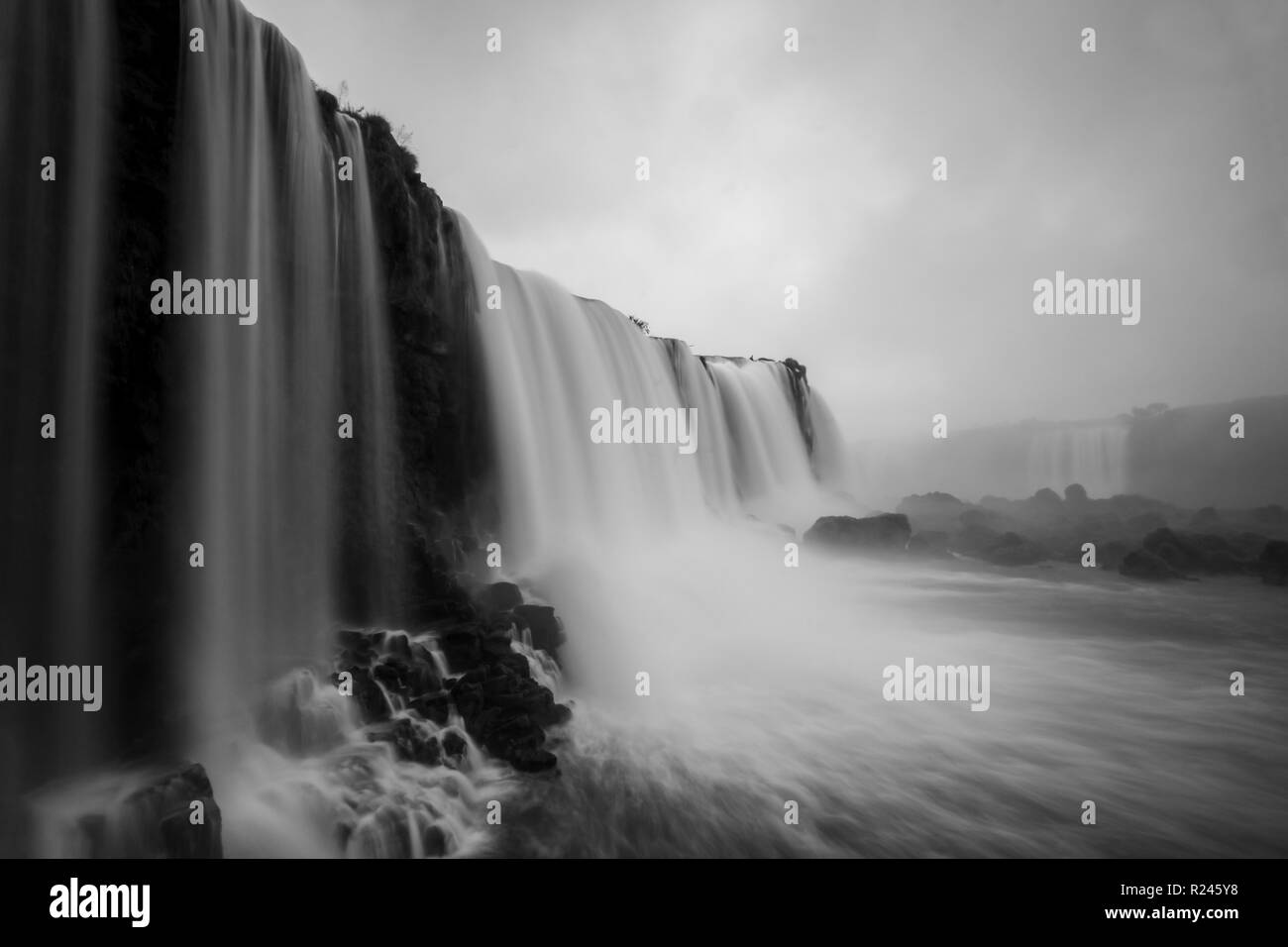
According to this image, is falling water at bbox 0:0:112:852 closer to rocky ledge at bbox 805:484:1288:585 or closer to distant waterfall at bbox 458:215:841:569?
distant waterfall at bbox 458:215:841:569

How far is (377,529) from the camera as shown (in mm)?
6637

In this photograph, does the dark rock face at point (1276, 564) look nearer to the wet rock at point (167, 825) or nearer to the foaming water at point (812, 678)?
the foaming water at point (812, 678)

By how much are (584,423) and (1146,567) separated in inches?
608

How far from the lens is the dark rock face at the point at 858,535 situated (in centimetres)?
1585

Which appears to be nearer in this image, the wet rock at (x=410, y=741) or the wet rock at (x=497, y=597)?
the wet rock at (x=410, y=741)

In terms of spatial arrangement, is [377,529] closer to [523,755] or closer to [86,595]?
[86,595]

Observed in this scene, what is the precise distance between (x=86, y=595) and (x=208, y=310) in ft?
9.39

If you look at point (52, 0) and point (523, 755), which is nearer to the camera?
point (52, 0)

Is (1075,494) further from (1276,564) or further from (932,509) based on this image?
(1276,564)

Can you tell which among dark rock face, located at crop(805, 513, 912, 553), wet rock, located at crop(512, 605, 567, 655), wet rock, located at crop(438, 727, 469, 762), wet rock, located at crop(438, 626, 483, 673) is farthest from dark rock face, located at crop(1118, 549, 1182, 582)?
wet rock, located at crop(438, 727, 469, 762)

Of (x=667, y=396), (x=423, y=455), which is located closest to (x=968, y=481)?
(x=667, y=396)

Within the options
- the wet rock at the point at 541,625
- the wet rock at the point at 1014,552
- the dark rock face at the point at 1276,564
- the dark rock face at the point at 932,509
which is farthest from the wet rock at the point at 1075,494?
the wet rock at the point at 541,625

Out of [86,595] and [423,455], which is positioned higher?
[423,455]

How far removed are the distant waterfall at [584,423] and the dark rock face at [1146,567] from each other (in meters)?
8.96
